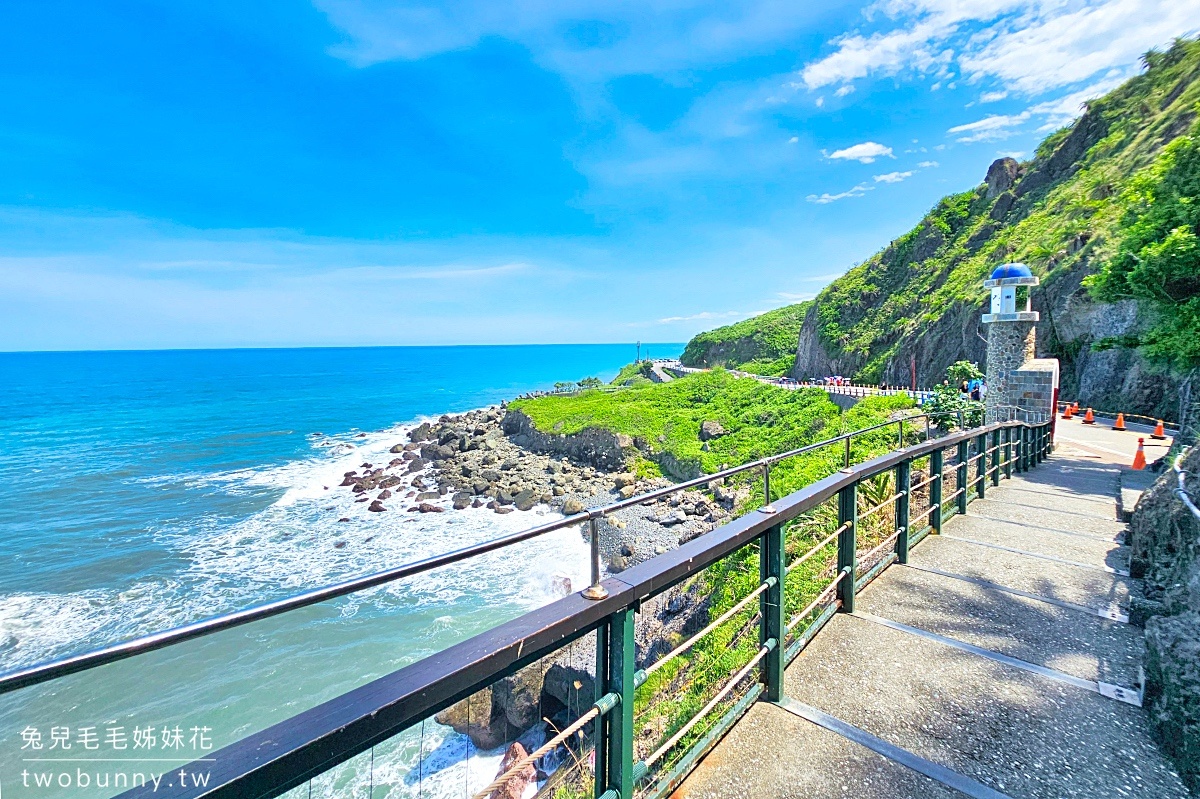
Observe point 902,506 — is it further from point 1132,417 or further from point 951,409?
point 1132,417

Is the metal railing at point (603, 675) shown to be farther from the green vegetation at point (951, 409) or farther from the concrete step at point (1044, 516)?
the green vegetation at point (951, 409)

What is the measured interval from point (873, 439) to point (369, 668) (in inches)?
544

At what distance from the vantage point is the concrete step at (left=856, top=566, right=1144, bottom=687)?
3.62 metres

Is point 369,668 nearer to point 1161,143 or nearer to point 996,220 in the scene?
point 1161,143

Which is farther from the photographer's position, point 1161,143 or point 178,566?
point 1161,143

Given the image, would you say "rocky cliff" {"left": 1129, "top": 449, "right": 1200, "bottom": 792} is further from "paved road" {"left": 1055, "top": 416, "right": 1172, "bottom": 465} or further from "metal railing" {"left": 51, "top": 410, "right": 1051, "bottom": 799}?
"paved road" {"left": 1055, "top": 416, "right": 1172, "bottom": 465}

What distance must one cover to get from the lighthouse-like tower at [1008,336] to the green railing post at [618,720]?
15.7m

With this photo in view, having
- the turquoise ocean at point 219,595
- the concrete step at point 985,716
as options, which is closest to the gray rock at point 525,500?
the turquoise ocean at point 219,595

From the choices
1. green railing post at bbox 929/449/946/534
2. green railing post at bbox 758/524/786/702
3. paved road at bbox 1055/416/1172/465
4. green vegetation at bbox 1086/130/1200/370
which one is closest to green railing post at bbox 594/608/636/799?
green railing post at bbox 758/524/786/702

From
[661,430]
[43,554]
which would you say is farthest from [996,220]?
[43,554]

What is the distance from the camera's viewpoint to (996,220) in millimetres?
35312

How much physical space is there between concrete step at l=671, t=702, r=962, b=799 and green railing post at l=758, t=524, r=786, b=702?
0.73 feet

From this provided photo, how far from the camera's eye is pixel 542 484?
2480cm

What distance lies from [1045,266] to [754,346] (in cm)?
3611
